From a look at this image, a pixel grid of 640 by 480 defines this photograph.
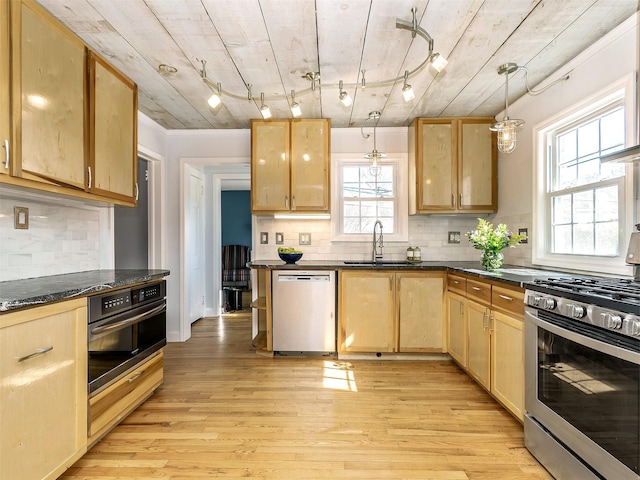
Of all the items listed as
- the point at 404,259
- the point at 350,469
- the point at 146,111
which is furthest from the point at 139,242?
the point at 350,469

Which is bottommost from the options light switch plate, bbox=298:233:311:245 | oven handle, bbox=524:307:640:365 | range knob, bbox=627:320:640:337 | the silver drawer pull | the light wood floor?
the light wood floor

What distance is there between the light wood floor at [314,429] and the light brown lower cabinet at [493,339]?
0.17m

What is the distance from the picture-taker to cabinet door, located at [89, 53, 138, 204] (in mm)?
2084

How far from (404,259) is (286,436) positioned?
2340mm

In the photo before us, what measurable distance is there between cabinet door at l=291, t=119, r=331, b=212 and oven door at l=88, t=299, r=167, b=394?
168cm

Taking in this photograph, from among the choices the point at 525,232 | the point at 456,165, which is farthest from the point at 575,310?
the point at 456,165

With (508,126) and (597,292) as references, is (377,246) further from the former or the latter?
(597,292)

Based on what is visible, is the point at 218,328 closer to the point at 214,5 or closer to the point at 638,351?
the point at 214,5

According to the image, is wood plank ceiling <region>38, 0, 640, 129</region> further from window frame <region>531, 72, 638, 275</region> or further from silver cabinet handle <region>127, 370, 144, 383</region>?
silver cabinet handle <region>127, 370, 144, 383</region>

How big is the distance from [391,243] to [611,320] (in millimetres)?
2554

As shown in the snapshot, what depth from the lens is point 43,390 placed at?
1438 millimetres

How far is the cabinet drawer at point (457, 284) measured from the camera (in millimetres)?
2768

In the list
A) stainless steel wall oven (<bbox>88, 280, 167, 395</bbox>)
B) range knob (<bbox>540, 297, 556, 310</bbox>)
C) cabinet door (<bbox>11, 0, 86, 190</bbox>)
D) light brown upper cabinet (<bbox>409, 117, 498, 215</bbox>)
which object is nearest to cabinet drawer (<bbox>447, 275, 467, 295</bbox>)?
light brown upper cabinet (<bbox>409, 117, 498, 215</bbox>)

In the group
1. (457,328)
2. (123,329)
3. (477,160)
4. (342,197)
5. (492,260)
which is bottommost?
(457,328)
